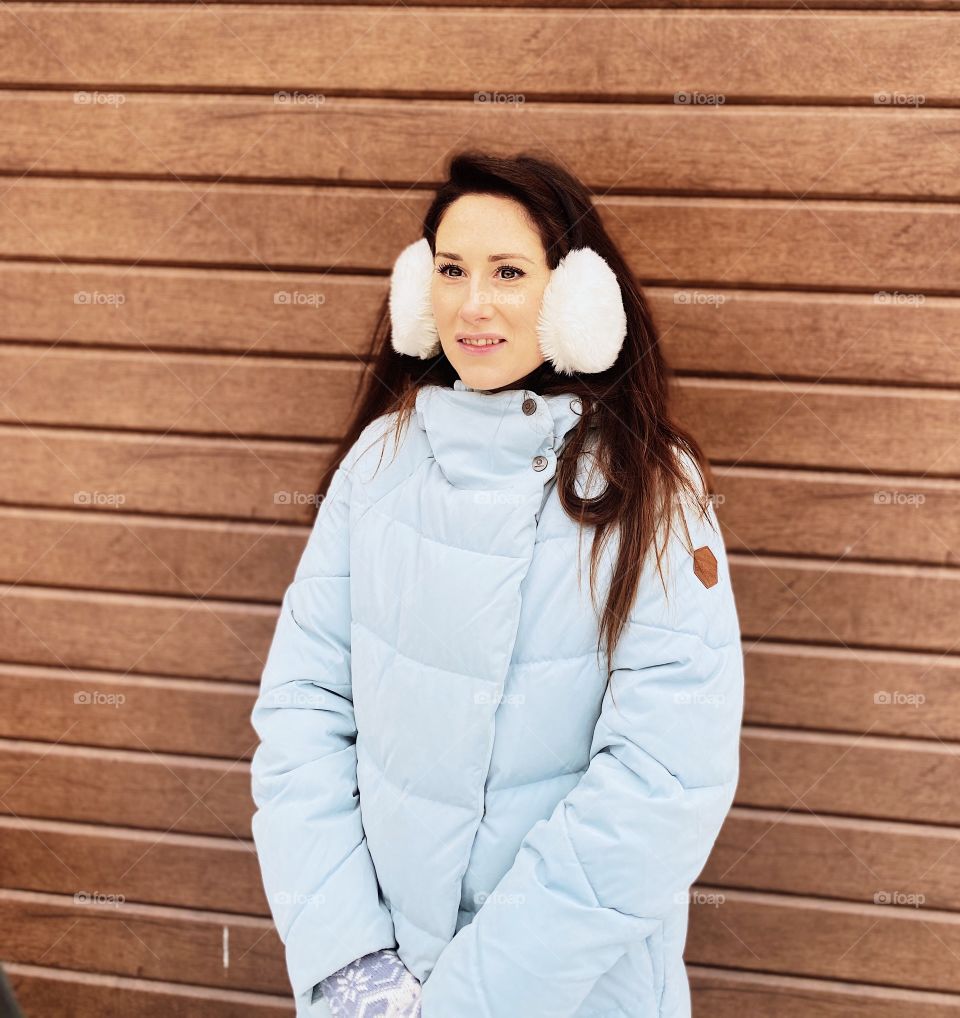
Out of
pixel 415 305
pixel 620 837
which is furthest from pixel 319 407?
pixel 620 837

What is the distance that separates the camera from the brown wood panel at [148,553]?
8.72 ft

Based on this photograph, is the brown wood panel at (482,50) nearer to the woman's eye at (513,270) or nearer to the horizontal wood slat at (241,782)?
the woman's eye at (513,270)

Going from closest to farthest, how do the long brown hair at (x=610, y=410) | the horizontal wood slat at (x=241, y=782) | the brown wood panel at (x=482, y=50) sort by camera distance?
the long brown hair at (x=610, y=410), the brown wood panel at (x=482, y=50), the horizontal wood slat at (x=241, y=782)

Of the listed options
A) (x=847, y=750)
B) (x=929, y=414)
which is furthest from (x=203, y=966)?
(x=929, y=414)

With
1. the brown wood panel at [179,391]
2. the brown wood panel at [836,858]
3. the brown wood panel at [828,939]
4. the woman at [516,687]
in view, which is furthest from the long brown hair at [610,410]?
the brown wood panel at [828,939]

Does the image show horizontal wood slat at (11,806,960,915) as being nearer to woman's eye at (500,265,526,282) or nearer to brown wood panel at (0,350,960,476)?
brown wood panel at (0,350,960,476)

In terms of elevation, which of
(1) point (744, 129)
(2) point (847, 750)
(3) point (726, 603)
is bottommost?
(2) point (847, 750)

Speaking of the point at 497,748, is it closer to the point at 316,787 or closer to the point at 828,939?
the point at 316,787

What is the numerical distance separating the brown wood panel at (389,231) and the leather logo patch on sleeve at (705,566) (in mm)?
1039

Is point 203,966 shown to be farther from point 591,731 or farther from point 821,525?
point 821,525

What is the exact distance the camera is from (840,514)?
8.02ft

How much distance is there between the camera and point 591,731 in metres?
1.68

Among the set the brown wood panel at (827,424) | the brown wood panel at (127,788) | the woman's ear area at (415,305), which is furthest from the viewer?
the brown wood panel at (127,788)

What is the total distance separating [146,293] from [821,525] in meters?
2.14
